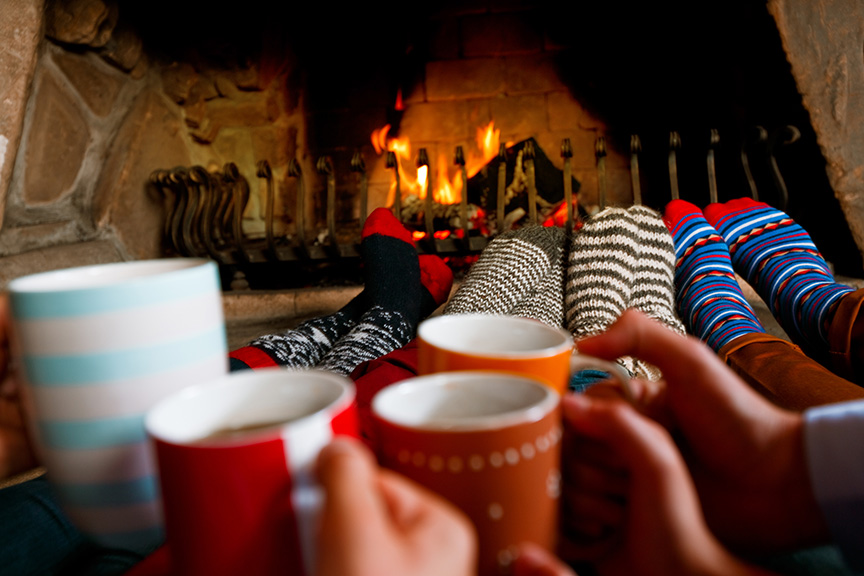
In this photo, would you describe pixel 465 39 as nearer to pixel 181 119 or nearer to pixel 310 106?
pixel 310 106

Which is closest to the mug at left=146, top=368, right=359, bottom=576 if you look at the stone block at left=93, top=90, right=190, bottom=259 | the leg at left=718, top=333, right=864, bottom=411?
the leg at left=718, top=333, right=864, bottom=411

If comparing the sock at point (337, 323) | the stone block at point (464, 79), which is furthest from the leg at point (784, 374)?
the stone block at point (464, 79)

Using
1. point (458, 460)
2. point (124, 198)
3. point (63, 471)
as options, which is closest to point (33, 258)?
point (124, 198)

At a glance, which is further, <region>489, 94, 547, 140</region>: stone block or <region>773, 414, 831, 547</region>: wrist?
<region>489, 94, 547, 140</region>: stone block

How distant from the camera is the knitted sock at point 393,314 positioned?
0.79m

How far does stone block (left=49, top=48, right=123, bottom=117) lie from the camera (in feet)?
4.18

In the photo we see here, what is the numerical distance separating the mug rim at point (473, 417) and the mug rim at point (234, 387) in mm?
A: 18

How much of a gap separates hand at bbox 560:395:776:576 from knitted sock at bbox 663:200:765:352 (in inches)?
27.0

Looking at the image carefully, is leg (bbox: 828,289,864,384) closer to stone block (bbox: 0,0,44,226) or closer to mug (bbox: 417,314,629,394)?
mug (bbox: 417,314,629,394)

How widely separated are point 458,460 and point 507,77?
1.69 metres

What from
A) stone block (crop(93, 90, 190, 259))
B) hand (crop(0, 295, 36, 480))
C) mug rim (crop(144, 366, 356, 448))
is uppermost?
stone block (crop(93, 90, 190, 259))

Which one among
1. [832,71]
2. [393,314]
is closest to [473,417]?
[393,314]

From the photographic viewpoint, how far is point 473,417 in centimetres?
28

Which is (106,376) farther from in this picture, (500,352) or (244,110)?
(244,110)
